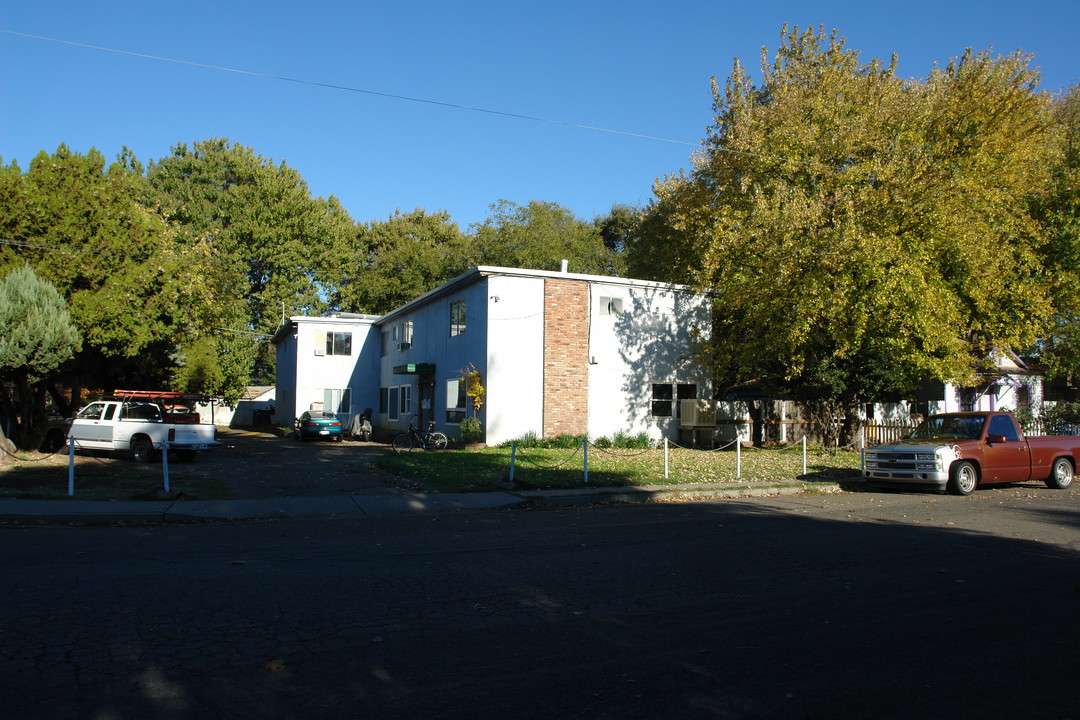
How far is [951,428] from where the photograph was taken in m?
16.4

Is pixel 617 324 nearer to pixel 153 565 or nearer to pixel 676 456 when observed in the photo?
pixel 676 456

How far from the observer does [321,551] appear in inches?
354

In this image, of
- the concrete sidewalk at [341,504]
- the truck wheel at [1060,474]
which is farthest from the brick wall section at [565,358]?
the truck wheel at [1060,474]

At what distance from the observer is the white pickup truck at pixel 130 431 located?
20.0 metres

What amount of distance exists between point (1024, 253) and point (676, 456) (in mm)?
12122

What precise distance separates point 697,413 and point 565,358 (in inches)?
203

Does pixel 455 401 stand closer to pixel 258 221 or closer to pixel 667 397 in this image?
pixel 667 397

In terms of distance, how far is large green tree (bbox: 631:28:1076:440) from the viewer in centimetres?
2048

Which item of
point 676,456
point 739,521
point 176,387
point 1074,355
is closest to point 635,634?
point 739,521

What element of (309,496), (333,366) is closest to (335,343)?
(333,366)

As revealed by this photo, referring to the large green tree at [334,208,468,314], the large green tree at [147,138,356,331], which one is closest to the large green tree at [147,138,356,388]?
the large green tree at [147,138,356,331]

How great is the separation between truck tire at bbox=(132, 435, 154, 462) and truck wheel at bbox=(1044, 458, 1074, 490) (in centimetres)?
2150

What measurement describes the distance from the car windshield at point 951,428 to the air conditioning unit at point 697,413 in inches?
394

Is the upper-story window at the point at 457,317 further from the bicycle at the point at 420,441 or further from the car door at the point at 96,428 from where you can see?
the car door at the point at 96,428
